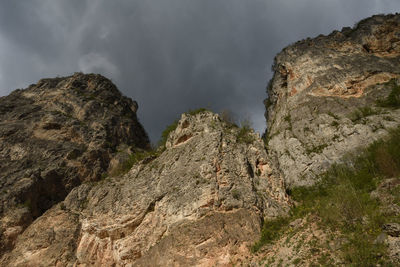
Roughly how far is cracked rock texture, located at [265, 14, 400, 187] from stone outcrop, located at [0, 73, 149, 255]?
18.4m

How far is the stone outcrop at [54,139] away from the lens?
2183 cm

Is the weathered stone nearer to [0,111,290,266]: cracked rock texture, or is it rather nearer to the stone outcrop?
[0,111,290,266]: cracked rock texture

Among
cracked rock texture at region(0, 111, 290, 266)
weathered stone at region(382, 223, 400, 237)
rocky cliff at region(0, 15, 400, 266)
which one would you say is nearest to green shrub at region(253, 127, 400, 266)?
rocky cliff at region(0, 15, 400, 266)

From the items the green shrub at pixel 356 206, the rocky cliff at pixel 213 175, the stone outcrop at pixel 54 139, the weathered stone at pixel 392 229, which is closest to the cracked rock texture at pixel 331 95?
the rocky cliff at pixel 213 175

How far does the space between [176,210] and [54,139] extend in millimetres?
18691

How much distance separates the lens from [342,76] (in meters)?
31.9

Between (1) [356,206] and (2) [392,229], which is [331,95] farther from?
(2) [392,229]

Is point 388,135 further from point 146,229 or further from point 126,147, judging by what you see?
point 126,147

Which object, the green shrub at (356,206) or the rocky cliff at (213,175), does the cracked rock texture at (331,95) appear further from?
the green shrub at (356,206)

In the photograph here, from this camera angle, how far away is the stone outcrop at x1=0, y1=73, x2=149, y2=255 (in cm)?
2183

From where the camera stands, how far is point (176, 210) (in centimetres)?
1627

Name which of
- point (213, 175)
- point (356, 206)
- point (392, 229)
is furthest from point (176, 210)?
point (392, 229)

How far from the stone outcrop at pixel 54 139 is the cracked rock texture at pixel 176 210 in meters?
2.39

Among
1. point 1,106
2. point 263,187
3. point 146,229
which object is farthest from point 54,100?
point 263,187
